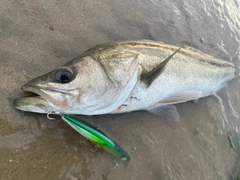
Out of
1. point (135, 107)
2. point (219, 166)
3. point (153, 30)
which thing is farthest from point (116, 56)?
point (219, 166)

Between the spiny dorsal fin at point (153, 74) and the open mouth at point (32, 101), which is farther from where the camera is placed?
the spiny dorsal fin at point (153, 74)

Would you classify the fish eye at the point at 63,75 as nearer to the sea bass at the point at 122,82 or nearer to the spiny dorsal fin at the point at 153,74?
the sea bass at the point at 122,82

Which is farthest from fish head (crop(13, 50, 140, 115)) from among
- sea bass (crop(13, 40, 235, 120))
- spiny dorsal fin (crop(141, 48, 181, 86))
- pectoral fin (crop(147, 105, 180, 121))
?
A: pectoral fin (crop(147, 105, 180, 121))

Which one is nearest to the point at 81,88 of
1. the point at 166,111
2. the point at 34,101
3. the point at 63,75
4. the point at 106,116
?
the point at 63,75

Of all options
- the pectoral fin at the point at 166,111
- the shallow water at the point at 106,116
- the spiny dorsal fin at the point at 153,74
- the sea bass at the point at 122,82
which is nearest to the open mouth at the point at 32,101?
the sea bass at the point at 122,82

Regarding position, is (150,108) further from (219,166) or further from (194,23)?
(194,23)

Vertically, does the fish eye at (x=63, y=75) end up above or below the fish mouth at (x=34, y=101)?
above

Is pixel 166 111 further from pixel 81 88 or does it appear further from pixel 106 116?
pixel 81 88

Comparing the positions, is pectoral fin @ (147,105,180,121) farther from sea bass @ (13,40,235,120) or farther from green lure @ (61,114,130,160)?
green lure @ (61,114,130,160)
